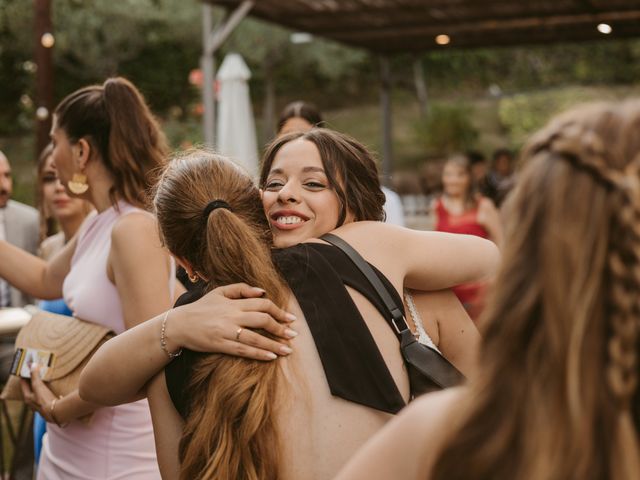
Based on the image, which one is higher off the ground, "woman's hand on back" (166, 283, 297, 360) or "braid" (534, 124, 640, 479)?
"braid" (534, 124, 640, 479)

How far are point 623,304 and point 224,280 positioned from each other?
1039mm

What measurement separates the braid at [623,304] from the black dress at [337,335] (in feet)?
2.73

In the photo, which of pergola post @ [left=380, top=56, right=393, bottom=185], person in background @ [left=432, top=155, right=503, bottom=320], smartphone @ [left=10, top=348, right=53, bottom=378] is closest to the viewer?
smartphone @ [left=10, top=348, right=53, bottom=378]

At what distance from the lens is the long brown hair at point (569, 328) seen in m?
0.90

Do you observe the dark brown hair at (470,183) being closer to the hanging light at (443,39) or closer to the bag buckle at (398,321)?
the bag buckle at (398,321)

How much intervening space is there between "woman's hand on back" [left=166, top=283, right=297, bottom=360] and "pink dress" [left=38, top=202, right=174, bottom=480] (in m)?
0.89

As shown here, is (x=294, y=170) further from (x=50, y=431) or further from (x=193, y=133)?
(x=193, y=133)

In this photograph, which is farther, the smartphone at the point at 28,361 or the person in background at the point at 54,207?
the person in background at the point at 54,207

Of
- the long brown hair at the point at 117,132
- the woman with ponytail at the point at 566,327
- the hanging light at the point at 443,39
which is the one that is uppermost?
the hanging light at the point at 443,39

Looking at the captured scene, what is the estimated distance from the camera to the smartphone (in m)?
2.67

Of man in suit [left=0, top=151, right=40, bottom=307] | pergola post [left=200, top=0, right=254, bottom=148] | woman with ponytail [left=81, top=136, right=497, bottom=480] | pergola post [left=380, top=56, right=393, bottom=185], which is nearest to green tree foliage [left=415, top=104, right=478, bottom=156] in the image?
pergola post [left=380, top=56, right=393, bottom=185]

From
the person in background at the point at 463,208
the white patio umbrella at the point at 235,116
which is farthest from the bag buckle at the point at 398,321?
the white patio umbrella at the point at 235,116

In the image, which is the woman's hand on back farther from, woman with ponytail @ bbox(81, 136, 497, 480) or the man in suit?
the man in suit

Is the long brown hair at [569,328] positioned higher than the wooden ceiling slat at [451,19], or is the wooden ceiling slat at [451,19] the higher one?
the wooden ceiling slat at [451,19]
